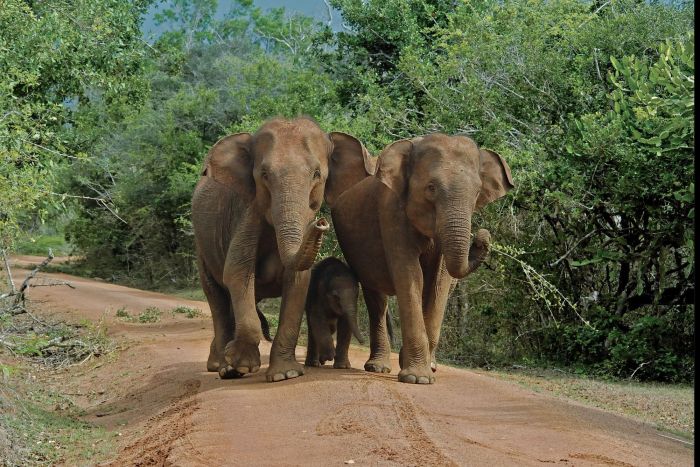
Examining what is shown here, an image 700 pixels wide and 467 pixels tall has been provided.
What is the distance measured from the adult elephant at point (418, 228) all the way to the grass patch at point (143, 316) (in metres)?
8.41

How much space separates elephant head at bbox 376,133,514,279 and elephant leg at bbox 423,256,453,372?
533 millimetres

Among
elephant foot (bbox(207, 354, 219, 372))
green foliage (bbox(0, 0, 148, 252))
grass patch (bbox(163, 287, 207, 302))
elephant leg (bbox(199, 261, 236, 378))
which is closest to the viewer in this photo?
elephant leg (bbox(199, 261, 236, 378))

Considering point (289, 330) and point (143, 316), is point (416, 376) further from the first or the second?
point (143, 316)

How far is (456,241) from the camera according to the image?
1067 cm

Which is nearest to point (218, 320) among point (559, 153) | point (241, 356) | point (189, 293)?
point (241, 356)

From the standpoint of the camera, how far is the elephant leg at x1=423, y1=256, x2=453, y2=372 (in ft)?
38.5

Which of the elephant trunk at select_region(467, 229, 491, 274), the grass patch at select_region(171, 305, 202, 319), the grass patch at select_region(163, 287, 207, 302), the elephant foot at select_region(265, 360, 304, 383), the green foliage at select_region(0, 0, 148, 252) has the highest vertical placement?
the green foliage at select_region(0, 0, 148, 252)

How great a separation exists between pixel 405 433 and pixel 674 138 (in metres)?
6.68

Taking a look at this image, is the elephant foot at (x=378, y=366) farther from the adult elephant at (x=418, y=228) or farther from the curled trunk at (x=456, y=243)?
the curled trunk at (x=456, y=243)

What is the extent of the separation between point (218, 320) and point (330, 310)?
124 cm

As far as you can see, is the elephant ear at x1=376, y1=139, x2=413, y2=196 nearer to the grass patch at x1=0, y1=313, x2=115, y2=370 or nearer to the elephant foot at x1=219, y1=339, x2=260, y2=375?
the elephant foot at x1=219, y1=339, x2=260, y2=375

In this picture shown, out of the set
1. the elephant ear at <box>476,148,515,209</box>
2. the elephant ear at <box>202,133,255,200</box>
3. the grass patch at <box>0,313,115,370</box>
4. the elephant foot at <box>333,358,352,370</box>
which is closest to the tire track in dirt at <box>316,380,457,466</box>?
the elephant foot at <box>333,358,352,370</box>

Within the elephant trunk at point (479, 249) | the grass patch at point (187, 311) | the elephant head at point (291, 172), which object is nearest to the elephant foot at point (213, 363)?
the elephant head at point (291, 172)

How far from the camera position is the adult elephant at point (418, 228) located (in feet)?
35.7
